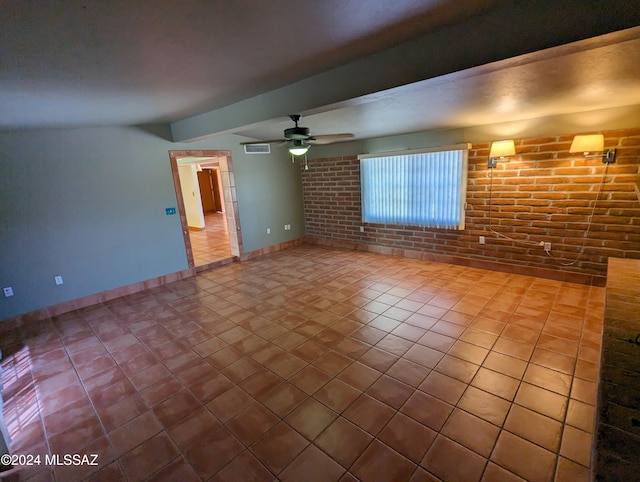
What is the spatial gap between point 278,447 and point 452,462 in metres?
1.01

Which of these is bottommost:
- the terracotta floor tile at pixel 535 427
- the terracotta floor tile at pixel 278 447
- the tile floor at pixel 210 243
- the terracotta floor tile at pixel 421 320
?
the terracotta floor tile at pixel 535 427

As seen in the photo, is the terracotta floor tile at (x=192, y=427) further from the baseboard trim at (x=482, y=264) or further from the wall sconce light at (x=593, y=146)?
the wall sconce light at (x=593, y=146)

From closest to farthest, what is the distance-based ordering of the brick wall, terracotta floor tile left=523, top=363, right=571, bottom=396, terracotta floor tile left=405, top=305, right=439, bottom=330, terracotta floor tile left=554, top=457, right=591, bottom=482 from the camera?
terracotta floor tile left=554, top=457, right=591, bottom=482 < terracotta floor tile left=523, top=363, right=571, bottom=396 < terracotta floor tile left=405, top=305, right=439, bottom=330 < the brick wall

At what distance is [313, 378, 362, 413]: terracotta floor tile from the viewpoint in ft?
6.73

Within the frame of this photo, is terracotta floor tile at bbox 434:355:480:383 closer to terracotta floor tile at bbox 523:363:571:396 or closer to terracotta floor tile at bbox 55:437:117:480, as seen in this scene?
terracotta floor tile at bbox 523:363:571:396

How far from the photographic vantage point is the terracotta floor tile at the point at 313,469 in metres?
1.57

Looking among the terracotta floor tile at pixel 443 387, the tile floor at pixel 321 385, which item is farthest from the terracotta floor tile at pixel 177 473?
the terracotta floor tile at pixel 443 387

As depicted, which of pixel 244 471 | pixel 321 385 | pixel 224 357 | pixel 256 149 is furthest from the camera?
pixel 256 149

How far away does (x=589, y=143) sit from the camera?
3.34 meters

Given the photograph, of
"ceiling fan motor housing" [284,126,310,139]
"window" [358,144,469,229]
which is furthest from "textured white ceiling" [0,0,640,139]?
"window" [358,144,469,229]

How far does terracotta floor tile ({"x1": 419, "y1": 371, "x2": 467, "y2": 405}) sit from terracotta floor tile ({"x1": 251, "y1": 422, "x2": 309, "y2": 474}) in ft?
3.23

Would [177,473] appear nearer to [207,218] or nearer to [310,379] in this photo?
[310,379]

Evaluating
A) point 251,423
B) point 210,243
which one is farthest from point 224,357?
point 210,243

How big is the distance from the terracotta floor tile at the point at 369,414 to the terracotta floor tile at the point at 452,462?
1.04 feet
